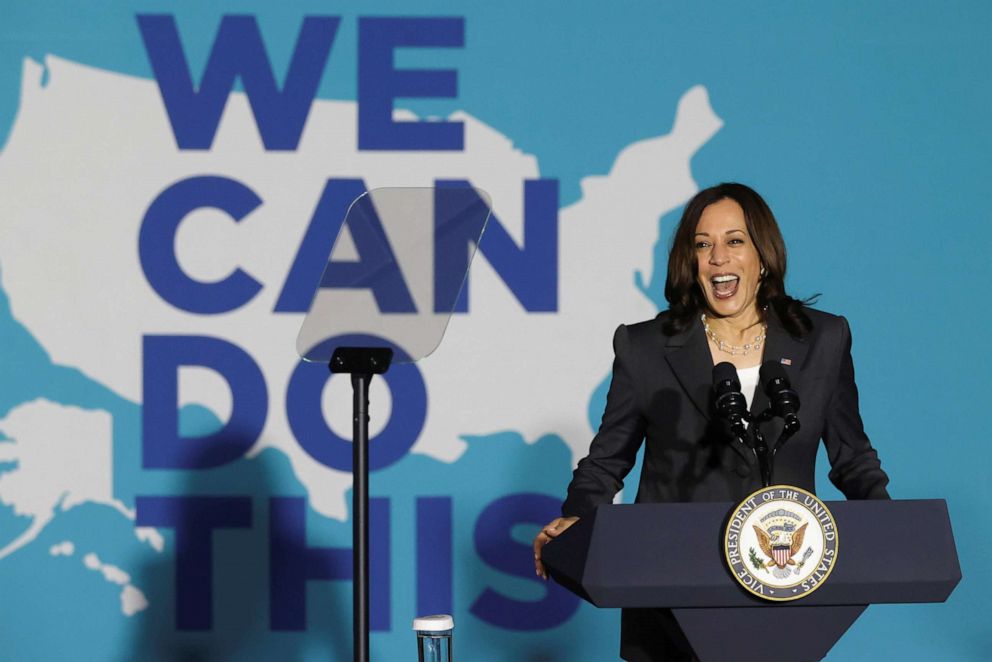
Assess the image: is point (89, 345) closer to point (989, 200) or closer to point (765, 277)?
point (765, 277)

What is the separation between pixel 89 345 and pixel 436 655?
2.21 metres

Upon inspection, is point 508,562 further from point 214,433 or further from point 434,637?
point 434,637

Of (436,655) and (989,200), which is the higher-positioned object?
(989,200)

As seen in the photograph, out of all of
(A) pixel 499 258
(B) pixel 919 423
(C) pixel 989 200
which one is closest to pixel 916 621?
(B) pixel 919 423

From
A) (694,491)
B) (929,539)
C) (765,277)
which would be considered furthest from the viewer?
(765,277)

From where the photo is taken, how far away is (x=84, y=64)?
4.07m

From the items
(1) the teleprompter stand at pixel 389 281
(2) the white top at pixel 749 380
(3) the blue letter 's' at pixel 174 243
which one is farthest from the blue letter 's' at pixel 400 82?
(2) the white top at pixel 749 380

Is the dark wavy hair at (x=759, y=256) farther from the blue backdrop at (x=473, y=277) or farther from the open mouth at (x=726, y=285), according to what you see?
the blue backdrop at (x=473, y=277)

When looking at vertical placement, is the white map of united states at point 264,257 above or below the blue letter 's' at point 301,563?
above

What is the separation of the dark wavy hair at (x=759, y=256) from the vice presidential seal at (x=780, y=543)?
683 millimetres

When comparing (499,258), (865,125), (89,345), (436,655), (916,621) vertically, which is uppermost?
(865,125)

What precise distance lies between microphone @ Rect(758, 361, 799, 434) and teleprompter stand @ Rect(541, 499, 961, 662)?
4.8 inches

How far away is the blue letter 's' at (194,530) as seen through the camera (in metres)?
4.05

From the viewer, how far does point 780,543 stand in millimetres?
1548
